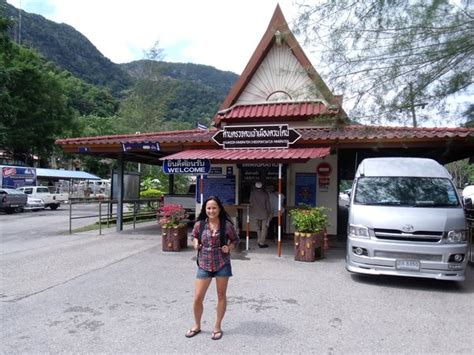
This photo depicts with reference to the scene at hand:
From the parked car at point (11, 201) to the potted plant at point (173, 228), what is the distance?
19134 mm

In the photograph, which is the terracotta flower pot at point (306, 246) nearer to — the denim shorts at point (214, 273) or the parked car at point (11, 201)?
the denim shorts at point (214, 273)

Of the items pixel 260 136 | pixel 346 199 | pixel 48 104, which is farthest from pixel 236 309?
pixel 48 104

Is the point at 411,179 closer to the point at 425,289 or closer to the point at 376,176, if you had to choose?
the point at 376,176

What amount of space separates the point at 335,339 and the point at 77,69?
101m

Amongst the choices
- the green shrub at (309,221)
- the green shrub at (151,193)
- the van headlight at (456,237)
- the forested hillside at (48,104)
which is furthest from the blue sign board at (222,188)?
the forested hillside at (48,104)

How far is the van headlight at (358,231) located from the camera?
22.7 ft

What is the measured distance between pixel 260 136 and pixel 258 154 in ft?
1.43

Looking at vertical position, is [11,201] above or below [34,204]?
above

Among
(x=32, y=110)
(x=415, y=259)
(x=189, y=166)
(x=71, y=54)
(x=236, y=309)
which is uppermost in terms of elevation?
(x=71, y=54)

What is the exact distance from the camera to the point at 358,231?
7.00 meters

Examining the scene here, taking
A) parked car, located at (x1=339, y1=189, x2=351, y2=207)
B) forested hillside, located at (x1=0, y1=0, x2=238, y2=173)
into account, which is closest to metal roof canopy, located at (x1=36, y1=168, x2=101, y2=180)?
forested hillside, located at (x1=0, y1=0, x2=238, y2=173)

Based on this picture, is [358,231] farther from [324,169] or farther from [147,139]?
[147,139]

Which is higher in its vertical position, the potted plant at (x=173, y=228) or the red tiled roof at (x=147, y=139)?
the red tiled roof at (x=147, y=139)

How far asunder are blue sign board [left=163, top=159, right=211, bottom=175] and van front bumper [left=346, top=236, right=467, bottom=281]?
4505 millimetres
